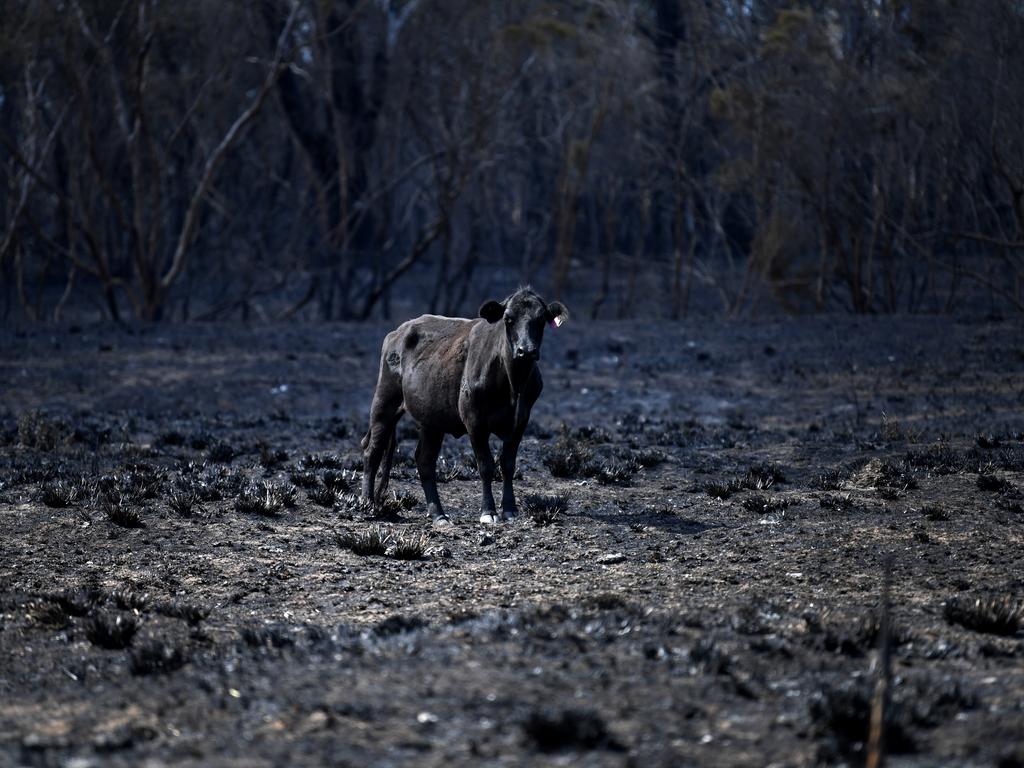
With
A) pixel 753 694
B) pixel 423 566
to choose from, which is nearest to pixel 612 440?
pixel 423 566

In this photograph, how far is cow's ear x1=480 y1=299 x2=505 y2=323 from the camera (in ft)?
32.8

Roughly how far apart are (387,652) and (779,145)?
1004 inches

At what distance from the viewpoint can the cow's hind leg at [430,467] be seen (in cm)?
1075

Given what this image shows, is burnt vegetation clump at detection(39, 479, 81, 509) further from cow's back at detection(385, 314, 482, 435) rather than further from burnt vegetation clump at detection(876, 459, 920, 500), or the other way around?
burnt vegetation clump at detection(876, 459, 920, 500)

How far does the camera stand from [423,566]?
29.3 ft

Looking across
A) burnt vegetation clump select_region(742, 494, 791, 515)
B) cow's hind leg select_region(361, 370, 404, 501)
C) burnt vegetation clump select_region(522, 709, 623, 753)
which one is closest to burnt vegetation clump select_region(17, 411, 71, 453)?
cow's hind leg select_region(361, 370, 404, 501)

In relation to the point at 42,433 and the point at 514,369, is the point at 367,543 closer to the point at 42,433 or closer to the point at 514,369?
the point at 514,369

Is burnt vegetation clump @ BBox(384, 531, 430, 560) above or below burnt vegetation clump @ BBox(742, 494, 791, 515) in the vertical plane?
below

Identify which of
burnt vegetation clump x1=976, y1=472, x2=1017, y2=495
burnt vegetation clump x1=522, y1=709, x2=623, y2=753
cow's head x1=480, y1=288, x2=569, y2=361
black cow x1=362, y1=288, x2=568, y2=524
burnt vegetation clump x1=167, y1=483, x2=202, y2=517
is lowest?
burnt vegetation clump x1=167, y1=483, x2=202, y2=517

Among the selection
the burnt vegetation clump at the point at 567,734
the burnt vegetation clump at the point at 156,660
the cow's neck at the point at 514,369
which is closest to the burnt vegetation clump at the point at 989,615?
the burnt vegetation clump at the point at 567,734

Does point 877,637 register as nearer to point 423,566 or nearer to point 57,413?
point 423,566

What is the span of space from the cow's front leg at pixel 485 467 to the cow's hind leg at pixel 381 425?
1240 mm

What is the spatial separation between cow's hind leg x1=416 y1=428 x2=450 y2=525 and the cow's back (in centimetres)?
10

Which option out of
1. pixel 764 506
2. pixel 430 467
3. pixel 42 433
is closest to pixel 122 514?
pixel 430 467
